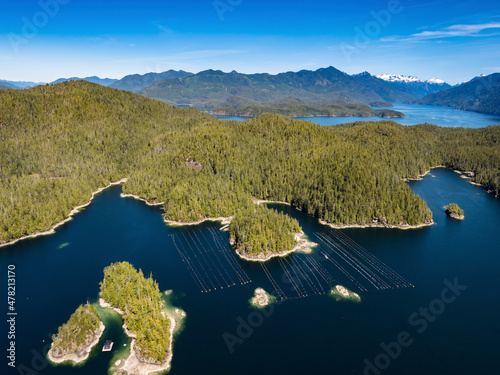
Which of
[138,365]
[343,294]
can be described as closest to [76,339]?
[138,365]

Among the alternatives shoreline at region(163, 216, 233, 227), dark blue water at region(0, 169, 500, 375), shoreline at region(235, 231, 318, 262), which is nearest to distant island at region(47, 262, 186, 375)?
dark blue water at region(0, 169, 500, 375)

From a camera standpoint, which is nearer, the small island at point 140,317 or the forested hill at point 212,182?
the small island at point 140,317

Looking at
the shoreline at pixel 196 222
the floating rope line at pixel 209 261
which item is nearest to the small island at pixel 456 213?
the shoreline at pixel 196 222

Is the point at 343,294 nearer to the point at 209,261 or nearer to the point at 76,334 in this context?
the point at 209,261

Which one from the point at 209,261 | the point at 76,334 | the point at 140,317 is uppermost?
the point at 140,317

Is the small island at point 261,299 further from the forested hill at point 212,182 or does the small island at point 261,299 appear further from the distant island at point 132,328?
the forested hill at point 212,182

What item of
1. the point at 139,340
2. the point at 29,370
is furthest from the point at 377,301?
the point at 29,370
